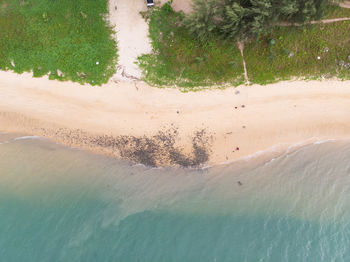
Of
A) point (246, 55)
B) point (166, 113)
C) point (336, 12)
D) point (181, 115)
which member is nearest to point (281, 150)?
point (246, 55)

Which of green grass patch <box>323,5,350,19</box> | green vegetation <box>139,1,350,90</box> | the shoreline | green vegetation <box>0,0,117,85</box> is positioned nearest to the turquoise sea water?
the shoreline

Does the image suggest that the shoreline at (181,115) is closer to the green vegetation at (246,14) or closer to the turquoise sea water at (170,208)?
the turquoise sea water at (170,208)

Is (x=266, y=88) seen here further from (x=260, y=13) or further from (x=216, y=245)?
(x=216, y=245)

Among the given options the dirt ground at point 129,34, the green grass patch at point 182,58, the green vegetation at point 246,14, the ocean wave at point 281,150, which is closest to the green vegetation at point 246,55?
the green grass patch at point 182,58

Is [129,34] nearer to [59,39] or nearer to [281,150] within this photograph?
[59,39]

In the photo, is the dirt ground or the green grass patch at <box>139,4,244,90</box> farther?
the dirt ground

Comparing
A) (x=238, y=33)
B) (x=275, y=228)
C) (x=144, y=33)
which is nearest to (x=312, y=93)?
(x=238, y=33)

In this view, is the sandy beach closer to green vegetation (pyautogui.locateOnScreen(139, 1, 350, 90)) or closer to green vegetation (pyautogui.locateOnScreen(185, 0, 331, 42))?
green vegetation (pyautogui.locateOnScreen(139, 1, 350, 90))

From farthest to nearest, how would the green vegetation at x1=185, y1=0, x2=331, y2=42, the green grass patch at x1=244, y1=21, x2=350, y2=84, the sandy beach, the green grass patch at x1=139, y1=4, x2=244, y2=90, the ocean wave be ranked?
1. the ocean wave
2. the sandy beach
3. the green grass patch at x1=139, y1=4, x2=244, y2=90
4. the green grass patch at x1=244, y1=21, x2=350, y2=84
5. the green vegetation at x1=185, y1=0, x2=331, y2=42
